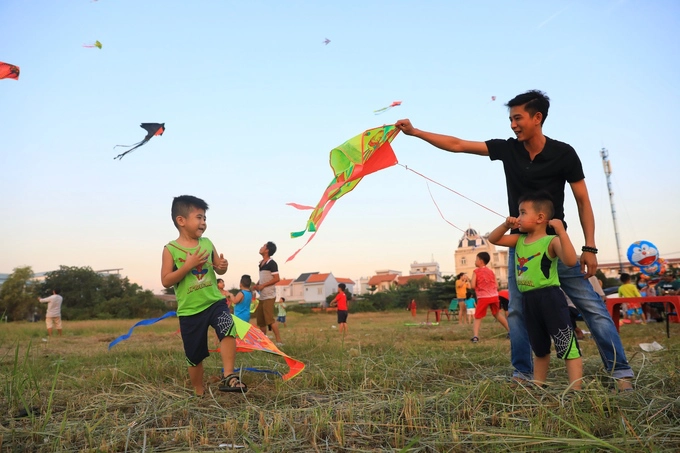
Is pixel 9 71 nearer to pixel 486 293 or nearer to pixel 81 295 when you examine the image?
pixel 486 293

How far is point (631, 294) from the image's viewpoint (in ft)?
38.6

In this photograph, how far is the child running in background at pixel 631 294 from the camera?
A: 38.8ft

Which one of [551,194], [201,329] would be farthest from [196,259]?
[551,194]

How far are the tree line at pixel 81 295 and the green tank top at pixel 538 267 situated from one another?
1310 inches

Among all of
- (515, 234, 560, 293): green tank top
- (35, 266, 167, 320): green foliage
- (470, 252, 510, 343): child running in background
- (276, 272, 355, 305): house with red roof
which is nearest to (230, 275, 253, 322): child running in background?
(470, 252, 510, 343): child running in background

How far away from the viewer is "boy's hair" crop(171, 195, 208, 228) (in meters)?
3.74

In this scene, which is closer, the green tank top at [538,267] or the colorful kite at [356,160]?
the green tank top at [538,267]

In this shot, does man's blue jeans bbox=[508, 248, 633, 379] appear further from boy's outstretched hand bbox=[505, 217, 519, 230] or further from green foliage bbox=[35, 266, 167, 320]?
green foliage bbox=[35, 266, 167, 320]

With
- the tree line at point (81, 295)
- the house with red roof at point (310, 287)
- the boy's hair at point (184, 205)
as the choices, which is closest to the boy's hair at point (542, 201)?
the boy's hair at point (184, 205)

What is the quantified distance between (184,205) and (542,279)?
8.16ft

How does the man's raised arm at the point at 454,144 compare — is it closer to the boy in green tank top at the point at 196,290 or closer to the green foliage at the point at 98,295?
the boy in green tank top at the point at 196,290

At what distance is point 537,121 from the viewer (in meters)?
3.33

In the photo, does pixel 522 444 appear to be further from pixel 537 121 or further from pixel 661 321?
pixel 661 321

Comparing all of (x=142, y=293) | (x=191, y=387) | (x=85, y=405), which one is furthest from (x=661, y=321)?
(x=142, y=293)
